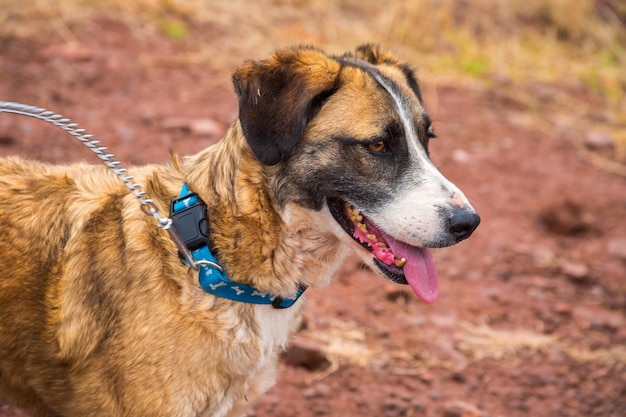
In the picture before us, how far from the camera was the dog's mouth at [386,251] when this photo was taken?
2834mm

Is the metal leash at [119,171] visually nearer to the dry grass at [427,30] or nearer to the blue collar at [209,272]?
the blue collar at [209,272]

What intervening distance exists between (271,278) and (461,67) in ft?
23.0

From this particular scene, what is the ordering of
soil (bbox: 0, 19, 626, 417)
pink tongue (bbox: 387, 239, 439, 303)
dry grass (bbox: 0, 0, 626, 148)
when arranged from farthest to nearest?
dry grass (bbox: 0, 0, 626, 148) < soil (bbox: 0, 19, 626, 417) < pink tongue (bbox: 387, 239, 439, 303)

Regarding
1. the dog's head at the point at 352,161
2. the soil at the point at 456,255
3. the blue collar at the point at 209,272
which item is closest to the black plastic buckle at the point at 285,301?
the blue collar at the point at 209,272

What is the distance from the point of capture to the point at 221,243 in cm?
274

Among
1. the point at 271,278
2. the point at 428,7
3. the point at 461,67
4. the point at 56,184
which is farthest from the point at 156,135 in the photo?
the point at 428,7

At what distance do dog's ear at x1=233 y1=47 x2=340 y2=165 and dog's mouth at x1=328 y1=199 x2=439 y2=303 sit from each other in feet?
1.09

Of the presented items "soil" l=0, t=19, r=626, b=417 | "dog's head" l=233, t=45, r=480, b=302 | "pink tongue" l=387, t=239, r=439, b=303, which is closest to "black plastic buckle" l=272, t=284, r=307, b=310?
"dog's head" l=233, t=45, r=480, b=302

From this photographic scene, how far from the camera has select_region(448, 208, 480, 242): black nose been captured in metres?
2.76

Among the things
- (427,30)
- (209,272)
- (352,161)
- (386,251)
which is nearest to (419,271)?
(386,251)

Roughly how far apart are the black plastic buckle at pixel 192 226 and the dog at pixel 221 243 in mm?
54

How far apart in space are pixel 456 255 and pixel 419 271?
2.76 m

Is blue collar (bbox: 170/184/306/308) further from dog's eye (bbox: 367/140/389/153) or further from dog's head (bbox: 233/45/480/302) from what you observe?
dog's eye (bbox: 367/140/389/153)

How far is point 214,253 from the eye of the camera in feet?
9.00
